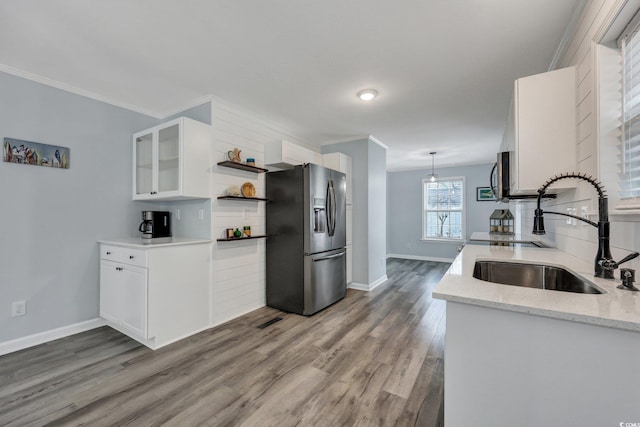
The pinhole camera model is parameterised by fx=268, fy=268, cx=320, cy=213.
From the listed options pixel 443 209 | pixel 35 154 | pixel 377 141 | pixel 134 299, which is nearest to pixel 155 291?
pixel 134 299

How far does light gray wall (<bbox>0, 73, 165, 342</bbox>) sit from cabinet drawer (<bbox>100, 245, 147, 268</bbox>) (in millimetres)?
190

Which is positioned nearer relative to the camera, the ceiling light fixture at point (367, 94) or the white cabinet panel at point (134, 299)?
the white cabinet panel at point (134, 299)

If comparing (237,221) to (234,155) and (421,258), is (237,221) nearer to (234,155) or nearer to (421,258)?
(234,155)

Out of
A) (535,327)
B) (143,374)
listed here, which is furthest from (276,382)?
(535,327)

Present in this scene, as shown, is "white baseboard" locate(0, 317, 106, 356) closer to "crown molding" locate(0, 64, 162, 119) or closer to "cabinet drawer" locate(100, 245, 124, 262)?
"cabinet drawer" locate(100, 245, 124, 262)

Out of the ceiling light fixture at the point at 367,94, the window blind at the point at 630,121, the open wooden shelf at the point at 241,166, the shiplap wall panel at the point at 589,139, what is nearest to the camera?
the window blind at the point at 630,121

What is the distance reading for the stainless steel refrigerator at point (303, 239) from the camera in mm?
3268

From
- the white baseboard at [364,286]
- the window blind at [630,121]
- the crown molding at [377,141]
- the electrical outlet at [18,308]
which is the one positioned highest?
the crown molding at [377,141]

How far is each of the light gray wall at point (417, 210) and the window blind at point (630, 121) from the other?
229 inches

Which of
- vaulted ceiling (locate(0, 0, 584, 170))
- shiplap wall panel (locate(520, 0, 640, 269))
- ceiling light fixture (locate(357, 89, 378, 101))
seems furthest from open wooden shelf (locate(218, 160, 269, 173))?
shiplap wall panel (locate(520, 0, 640, 269))

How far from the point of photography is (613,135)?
1323mm

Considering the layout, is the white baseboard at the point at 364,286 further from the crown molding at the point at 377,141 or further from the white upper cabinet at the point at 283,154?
the crown molding at the point at 377,141

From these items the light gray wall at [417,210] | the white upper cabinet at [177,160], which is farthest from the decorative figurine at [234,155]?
the light gray wall at [417,210]

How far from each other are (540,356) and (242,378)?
1.89 metres
